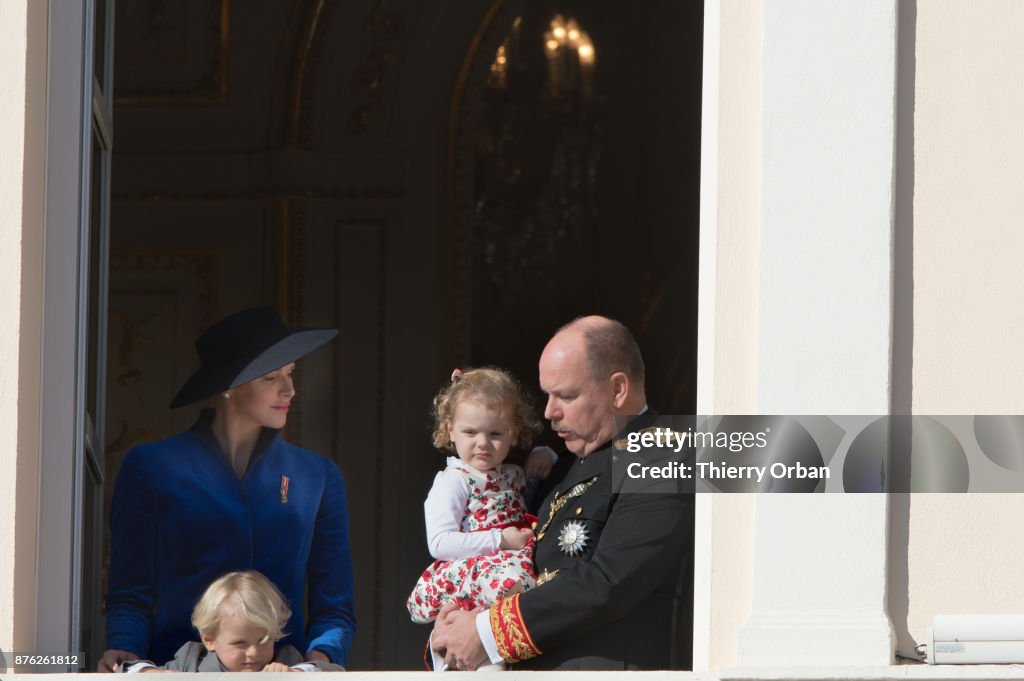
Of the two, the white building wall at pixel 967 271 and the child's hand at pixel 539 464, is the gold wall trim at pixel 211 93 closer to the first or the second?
the child's hand at pixel 539 464

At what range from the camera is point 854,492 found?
14.1 feet

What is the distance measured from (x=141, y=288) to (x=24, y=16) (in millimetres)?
4110

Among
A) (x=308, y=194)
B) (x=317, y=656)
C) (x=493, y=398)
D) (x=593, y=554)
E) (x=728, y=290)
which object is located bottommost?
(x=317, y=656)

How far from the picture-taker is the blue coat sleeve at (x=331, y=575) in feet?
15.8

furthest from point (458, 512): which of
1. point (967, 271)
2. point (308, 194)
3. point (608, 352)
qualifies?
point (308, 194)

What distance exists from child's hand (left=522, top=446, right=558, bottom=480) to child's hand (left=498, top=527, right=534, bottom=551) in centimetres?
20

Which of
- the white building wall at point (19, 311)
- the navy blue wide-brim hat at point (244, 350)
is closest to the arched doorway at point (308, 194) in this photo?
the navy blue wide-brim hat at point (244, 350)

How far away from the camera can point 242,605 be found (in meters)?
4.48

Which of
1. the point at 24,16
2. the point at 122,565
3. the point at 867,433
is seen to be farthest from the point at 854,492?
the point at 24,16

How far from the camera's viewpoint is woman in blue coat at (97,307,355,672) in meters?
4.74

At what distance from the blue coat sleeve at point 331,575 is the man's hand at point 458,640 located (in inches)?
10.6

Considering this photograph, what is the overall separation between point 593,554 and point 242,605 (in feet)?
2.62

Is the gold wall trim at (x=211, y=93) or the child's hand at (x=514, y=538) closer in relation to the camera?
the child's hand at (x=514, y=538)

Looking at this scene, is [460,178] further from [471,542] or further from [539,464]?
[471,542]
